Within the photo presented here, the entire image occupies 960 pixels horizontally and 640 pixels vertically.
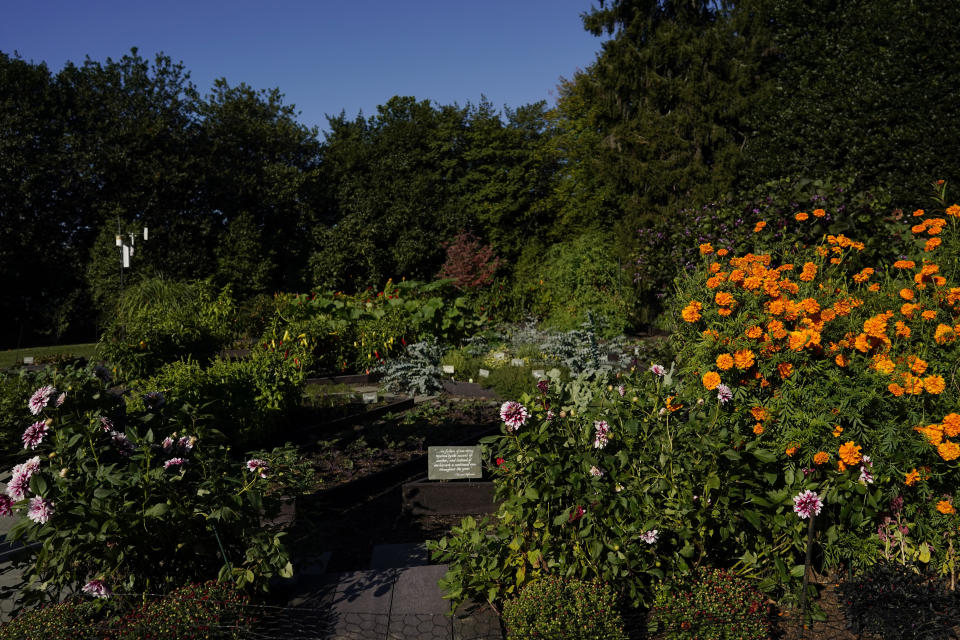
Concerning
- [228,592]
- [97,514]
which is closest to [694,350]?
[228,592]

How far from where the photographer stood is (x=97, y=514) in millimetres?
2234

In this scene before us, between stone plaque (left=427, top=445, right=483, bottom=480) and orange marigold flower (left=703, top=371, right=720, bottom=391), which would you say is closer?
orange marigold flower (left=703, top=371, right=720, bottom=391)

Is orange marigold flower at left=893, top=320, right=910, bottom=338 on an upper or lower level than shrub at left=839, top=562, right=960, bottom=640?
upper

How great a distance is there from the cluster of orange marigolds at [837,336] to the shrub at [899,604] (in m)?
0.30

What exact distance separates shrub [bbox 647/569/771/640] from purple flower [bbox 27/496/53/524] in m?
2.21

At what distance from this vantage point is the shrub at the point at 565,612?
2.14m

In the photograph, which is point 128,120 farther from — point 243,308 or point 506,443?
point 506,443

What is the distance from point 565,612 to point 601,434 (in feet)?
2.27

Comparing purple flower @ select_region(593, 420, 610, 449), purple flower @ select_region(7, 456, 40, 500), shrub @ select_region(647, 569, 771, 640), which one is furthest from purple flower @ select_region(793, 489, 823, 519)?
purple flower @ select_region(7, 456, 40, 500)

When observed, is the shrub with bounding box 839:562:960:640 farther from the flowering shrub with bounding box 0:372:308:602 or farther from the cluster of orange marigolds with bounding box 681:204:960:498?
the flowering shrub with bounding box 0:372:308:602

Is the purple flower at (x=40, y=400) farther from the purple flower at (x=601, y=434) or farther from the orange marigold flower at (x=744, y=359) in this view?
the orange marigold flower at (x=744, y=359)

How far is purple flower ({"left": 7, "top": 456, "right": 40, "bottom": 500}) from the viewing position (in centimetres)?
224

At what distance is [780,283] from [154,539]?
9.99 ft

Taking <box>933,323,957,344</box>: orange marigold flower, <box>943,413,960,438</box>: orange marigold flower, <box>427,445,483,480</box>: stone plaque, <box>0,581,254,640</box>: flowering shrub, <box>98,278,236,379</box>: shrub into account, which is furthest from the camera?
<box>98,278,236,379</box>: shrub
